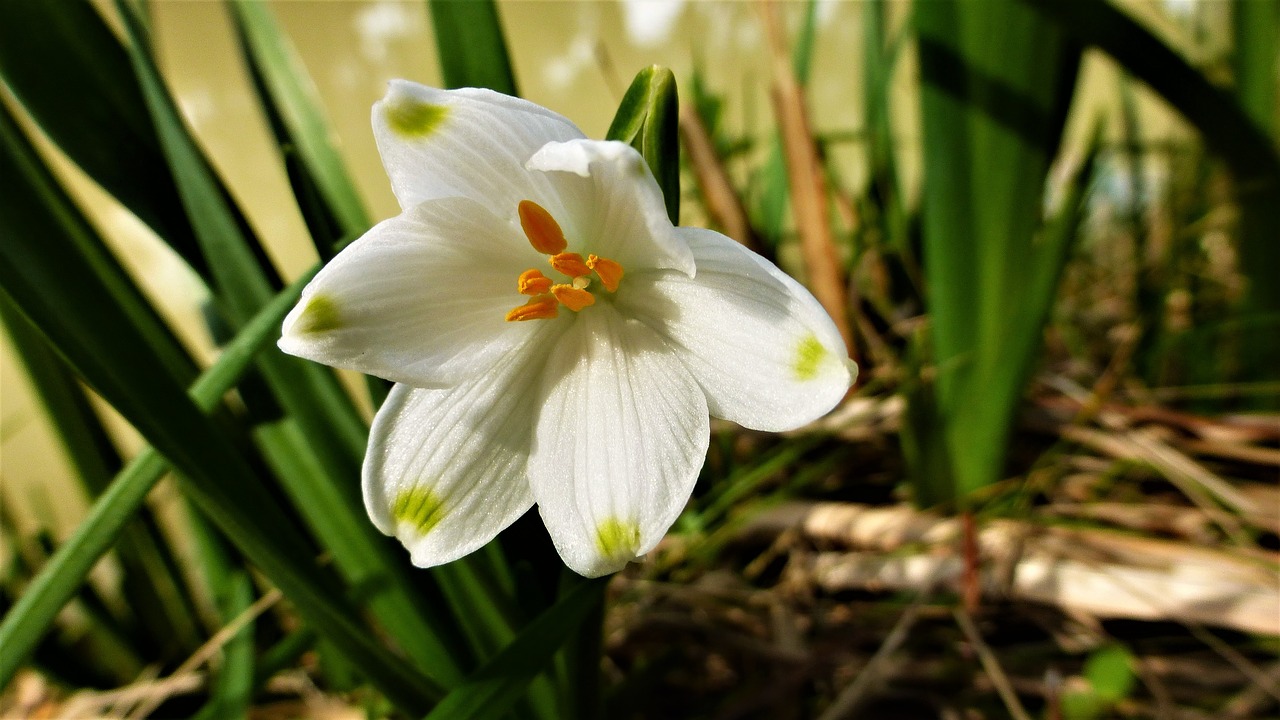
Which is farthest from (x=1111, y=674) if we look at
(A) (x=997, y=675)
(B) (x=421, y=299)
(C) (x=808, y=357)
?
(B) (x=421, y=299)

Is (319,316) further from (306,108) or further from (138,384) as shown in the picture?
(306,108)

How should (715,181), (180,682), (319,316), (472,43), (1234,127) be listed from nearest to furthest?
(319,316) → (472,43) → (180,682) → (1234,127) → (715,181)

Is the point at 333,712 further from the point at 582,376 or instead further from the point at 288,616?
the point at 582,376

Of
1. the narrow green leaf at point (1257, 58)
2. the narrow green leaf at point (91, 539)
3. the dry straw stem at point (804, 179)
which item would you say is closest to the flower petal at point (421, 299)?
the narrow green leaf at point (91, 539)

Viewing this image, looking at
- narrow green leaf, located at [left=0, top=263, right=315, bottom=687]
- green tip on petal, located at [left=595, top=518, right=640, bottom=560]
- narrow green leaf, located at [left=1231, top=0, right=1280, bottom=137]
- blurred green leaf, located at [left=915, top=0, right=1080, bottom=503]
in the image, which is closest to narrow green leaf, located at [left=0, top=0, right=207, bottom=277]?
narrow green leaf, located at [left=0, top=263, right=315, bottom=687]

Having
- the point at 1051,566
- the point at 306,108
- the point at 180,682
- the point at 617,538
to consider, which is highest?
the point at 306,108

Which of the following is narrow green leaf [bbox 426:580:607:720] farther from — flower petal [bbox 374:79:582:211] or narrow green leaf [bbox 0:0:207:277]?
narrow green leaf [bbox 0:0:207:277]

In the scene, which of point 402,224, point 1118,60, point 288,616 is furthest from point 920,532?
point 288,616
